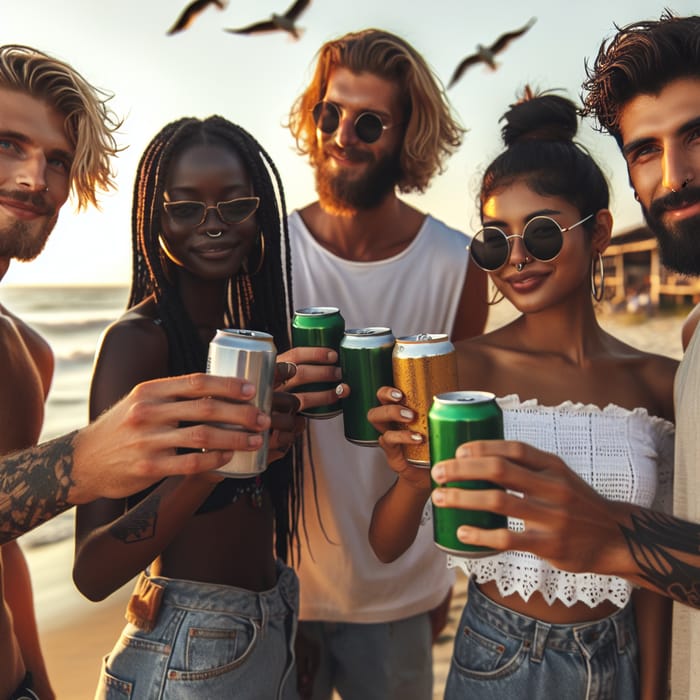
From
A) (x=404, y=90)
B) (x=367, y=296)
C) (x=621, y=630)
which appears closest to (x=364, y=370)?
(x=621, y=630)

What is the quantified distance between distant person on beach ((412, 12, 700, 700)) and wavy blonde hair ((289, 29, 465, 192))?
987mm

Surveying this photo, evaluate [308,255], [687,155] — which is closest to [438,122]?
[308,255]

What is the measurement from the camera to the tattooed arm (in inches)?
48.7

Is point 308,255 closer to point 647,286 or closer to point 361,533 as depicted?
point 361,533

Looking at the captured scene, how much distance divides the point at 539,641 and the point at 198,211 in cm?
145

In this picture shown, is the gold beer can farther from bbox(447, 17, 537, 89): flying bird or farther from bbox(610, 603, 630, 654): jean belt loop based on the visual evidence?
bbox(447, 17, 537, 89): flying bird

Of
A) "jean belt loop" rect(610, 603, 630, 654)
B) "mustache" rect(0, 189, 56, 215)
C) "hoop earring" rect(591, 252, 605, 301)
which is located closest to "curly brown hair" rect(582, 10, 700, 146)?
"hoop earring" rect(591, 252, 605, 301)

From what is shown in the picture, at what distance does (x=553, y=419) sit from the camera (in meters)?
1.98

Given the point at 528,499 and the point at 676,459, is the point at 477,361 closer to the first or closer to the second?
the point at 676,459

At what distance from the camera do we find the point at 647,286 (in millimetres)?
23078

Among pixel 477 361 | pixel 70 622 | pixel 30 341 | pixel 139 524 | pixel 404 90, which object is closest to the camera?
pixel 139 524

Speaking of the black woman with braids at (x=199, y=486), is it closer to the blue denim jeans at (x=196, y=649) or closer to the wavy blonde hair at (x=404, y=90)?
the blue denim jeans at (x=196, y=649)

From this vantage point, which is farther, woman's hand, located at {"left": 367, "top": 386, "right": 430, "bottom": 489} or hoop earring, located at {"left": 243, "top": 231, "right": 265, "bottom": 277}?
hoop earring, located at {"left": 243, "top": 231, "right": 265, "bottom": 277}

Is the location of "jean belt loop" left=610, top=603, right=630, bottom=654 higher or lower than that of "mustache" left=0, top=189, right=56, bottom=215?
lower
